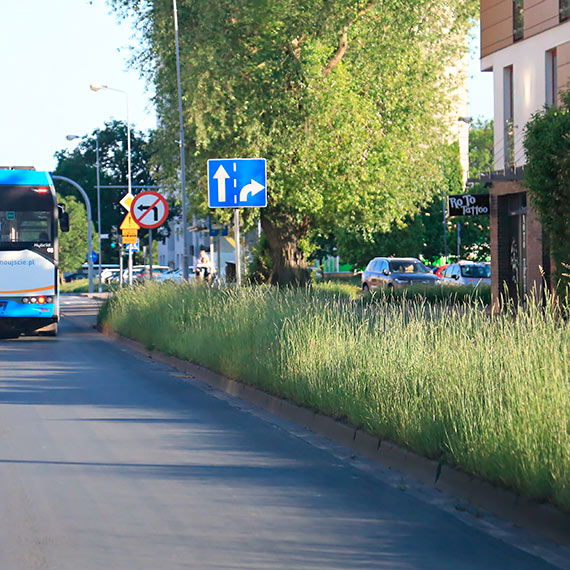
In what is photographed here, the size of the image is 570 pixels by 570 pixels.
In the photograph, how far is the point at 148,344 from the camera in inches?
849

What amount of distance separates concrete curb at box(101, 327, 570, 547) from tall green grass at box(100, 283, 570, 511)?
89 mm

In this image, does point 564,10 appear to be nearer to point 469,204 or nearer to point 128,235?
point 469,204

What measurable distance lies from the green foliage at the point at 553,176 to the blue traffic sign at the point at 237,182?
249 inches

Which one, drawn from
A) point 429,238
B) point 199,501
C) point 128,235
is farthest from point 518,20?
point 429,238

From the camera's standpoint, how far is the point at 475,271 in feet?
150

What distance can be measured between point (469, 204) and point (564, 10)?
6771mm

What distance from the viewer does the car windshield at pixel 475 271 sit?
45.1m

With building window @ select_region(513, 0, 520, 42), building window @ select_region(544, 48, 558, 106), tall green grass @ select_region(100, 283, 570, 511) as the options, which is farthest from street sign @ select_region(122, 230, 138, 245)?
tall green grass @ select_region(100, 283, 570, 511)

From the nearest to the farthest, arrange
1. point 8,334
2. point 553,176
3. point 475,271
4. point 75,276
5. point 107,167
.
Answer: point 553,176, point 8,334, point 475,271, point 107,167, point 75,276

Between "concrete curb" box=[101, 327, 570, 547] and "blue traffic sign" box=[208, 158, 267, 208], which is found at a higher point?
"blue traffic sign" box=[208, 158, 267, 208]

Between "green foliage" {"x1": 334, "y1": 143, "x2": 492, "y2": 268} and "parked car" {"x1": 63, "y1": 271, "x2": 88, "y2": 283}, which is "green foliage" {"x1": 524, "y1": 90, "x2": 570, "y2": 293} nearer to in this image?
"green foliage" {"x1": 334, "y1": 143, "x2": 492, "y2": 268}

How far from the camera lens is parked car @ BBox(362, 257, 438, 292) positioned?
42669 mm

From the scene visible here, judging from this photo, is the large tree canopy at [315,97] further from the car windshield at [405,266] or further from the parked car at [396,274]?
the car windshield at [405,266]

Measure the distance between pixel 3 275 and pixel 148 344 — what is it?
230 inches
